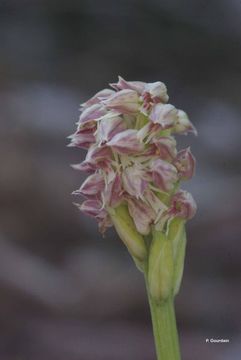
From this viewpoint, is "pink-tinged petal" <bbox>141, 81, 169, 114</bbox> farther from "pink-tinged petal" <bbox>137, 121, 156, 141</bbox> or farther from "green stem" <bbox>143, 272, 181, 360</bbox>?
"green stem" <bbox>143, 272, 181, 360</bbox>

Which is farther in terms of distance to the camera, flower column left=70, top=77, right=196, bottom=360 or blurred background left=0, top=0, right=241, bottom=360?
blurred background left=0, top=0, right=241, bottom=360

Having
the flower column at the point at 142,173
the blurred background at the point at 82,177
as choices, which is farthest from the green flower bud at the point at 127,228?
the blurred background at the point at 82,177

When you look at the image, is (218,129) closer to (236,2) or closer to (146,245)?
(236,2)

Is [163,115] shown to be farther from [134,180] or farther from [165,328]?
[165,328]

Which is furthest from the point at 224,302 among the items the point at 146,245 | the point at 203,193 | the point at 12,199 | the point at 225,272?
the point at 146,245

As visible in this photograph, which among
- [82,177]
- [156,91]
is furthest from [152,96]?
[82,177]

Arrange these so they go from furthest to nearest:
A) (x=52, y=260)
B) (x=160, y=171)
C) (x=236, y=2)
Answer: (x=52, y=260) < (x=236, y=2) < (x=160, y=171)

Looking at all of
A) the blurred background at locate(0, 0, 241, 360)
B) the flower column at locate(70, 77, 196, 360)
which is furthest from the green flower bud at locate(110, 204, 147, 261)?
the blurred background at locate(0, 0, 241, 360)
